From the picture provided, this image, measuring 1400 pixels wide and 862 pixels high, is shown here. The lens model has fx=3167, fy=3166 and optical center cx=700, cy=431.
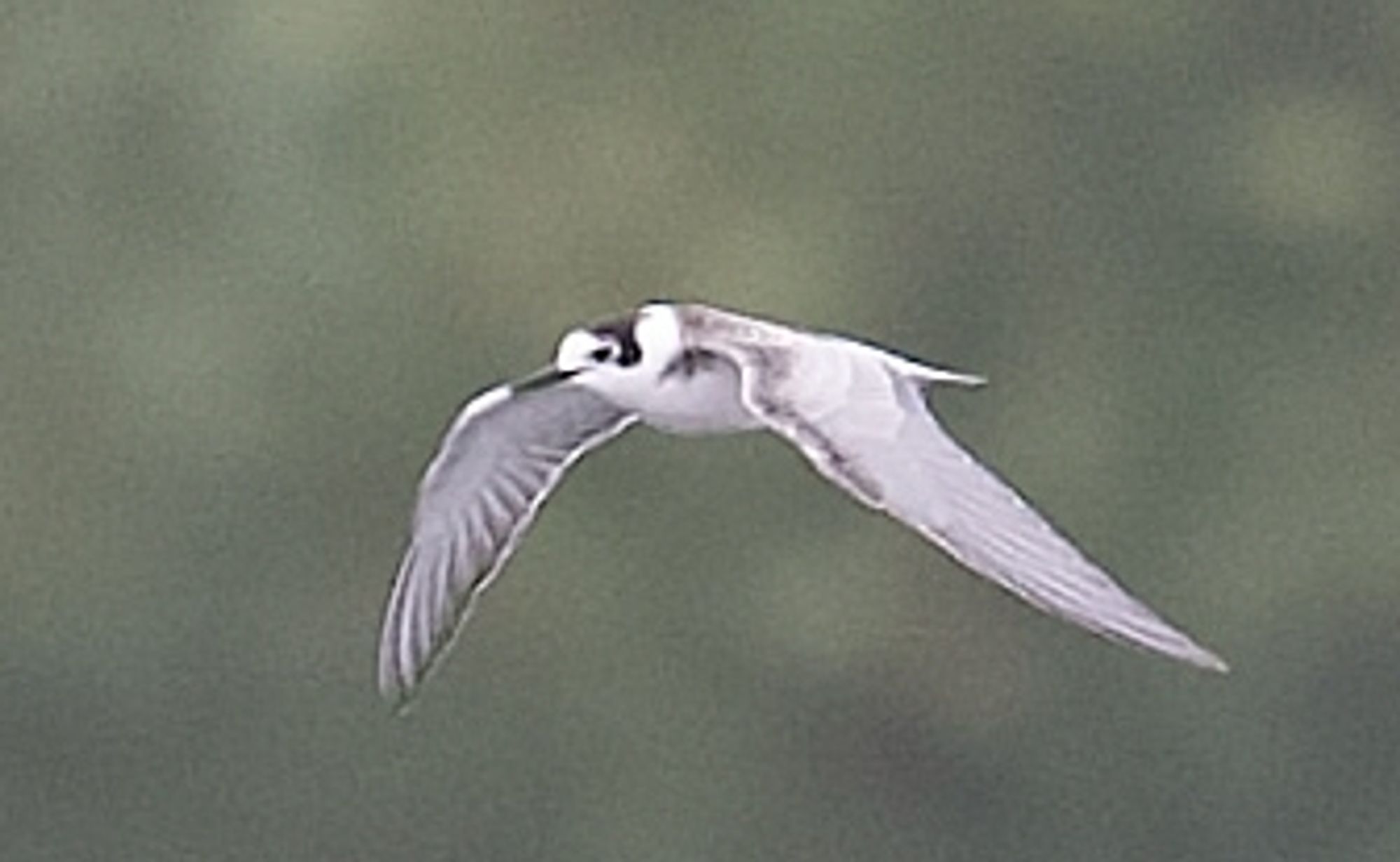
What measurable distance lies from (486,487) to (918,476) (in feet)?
0.92

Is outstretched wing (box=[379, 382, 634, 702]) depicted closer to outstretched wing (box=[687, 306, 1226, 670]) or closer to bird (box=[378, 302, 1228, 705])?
bird (box=[378, 302, 1228, 705])

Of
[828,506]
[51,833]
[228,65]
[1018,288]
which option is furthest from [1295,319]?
[51,833]

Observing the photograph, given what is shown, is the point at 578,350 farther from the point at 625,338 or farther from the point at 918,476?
the point at 918,476

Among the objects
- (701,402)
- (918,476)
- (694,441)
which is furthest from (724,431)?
(694,441)

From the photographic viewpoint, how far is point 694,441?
1559mm

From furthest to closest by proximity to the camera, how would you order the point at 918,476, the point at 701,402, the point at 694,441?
the point at 694,441
the point at 701,402
the point at 918,476

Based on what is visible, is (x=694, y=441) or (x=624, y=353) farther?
(x=694, y=441)

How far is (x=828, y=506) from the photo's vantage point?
5.06 feet

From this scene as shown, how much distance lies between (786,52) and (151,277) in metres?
0.34

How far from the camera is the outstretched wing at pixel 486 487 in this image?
114 centimetres

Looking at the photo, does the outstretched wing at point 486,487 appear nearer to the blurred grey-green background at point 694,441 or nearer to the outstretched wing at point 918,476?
the outstretched wing at point 918,476

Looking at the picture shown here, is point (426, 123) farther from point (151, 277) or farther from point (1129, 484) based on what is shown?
point (1129, 484)

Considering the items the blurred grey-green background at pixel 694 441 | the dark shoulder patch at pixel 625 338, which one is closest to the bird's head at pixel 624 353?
the dark shoulder patch at pixel 625 338

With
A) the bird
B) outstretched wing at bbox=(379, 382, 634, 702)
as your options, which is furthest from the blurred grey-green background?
outstretched wing at bbox=(379, 382, 634, 702)
